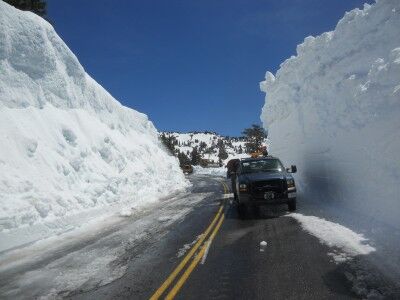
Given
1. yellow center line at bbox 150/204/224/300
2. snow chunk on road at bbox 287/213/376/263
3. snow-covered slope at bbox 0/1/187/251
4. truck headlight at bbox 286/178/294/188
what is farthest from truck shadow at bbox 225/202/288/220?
snow-covered slope at bbox 0/1/187/251

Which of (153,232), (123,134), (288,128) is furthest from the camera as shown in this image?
(123,134)

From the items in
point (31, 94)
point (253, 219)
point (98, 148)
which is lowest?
point (253, 219)

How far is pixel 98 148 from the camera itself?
63.1 ft

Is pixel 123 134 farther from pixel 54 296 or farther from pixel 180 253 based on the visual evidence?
pixel 54 296

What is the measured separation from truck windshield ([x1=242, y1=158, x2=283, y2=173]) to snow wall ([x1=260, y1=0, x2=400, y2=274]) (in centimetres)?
222

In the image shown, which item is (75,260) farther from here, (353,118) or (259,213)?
(353,118)

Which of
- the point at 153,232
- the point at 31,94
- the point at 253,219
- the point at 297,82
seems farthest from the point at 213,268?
Answer: the point at 297,82

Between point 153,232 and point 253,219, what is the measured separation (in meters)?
3.38

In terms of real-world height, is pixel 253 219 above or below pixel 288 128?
below

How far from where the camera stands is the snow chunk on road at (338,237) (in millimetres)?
7285

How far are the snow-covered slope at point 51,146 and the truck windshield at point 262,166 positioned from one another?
5.62 meters

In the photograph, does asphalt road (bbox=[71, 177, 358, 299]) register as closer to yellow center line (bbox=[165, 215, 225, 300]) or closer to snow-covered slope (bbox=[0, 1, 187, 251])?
yellow center line (bbox=[165, 215, 225, 300])

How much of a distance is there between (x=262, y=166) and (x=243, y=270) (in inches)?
329

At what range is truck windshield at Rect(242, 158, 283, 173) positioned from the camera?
1448 centimetres
